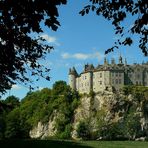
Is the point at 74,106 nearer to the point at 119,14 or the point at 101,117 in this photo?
the point at 101,117

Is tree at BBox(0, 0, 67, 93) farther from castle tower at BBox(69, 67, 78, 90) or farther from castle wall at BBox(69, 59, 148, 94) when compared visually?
castle tower at BBox(69, 67, 78, 90)

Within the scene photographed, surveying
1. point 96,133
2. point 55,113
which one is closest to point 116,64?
point 55,113

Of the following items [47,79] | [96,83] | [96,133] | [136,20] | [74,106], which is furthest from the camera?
[96,83]

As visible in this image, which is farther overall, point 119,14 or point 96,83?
point 96,83

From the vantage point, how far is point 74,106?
11000 cm

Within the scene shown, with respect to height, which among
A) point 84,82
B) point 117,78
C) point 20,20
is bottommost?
point 20,20

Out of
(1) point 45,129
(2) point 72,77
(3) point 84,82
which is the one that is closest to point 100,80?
(3) point 84,82

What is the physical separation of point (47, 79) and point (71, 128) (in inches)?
3485

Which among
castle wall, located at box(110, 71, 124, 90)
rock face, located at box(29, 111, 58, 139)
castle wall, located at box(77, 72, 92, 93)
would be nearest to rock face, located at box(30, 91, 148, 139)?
rock face, located at box(29, 111, 58, 139)

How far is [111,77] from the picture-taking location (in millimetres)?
130125

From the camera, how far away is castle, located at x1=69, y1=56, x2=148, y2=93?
129m

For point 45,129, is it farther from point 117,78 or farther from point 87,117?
point 117,78

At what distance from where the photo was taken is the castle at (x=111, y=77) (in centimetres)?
12900

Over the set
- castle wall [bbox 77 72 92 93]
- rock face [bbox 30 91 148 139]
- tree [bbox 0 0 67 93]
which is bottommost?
tree [bbox 0 0 67 93]
